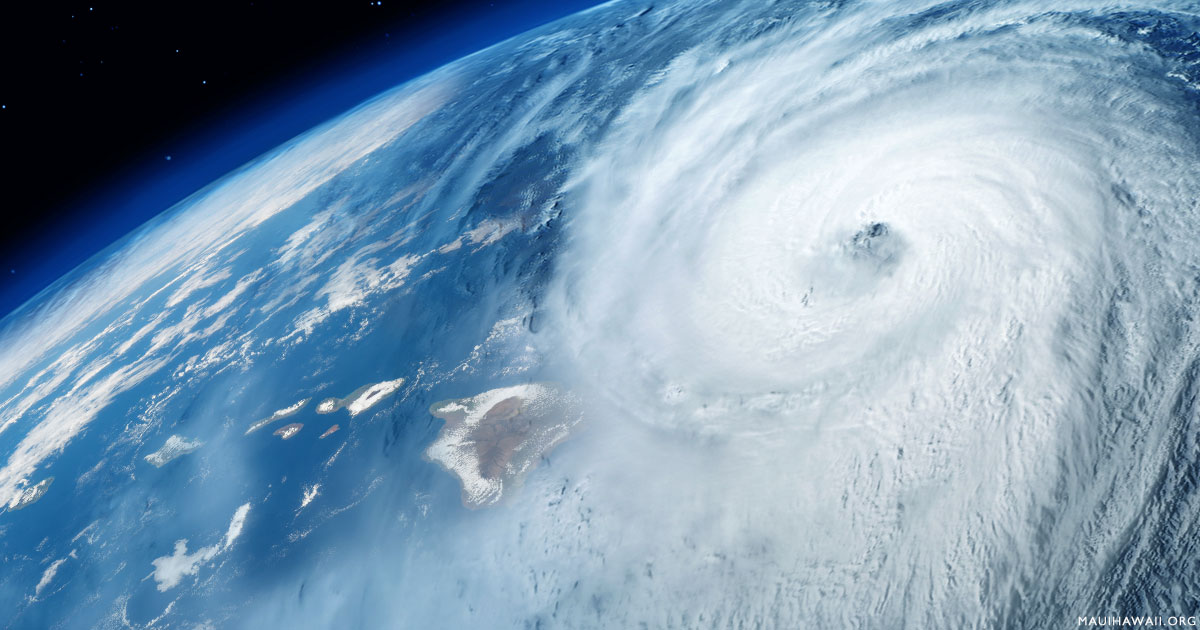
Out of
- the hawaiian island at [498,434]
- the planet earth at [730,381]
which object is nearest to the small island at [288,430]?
the planet earth at [730,381]

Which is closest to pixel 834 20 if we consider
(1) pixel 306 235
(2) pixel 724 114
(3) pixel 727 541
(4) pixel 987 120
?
(2) pixel 724 114

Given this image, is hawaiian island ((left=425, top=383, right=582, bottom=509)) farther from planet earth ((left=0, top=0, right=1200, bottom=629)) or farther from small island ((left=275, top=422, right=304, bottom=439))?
small island ((left=275, top=422, right=304, bottom=439))

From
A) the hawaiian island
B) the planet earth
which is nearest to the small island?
the planet earth

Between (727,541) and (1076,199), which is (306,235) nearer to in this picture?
(727,541)

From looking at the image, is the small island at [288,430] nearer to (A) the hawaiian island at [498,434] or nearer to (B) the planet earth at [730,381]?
(B) the planet earth at [730,381]

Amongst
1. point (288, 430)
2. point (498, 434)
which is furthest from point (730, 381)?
point (288, 430)

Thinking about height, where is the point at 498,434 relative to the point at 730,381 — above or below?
below

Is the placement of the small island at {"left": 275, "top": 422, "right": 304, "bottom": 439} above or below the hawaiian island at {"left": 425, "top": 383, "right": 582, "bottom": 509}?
above

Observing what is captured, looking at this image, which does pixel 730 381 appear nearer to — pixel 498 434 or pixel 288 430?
pixel 498 434
